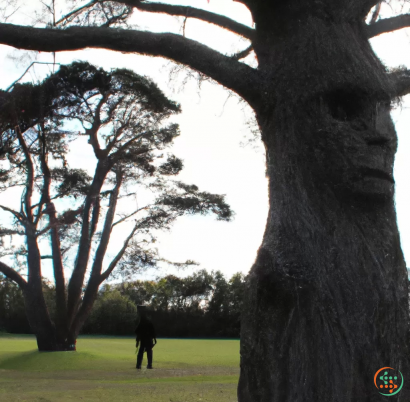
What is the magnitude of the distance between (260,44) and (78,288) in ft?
39.3

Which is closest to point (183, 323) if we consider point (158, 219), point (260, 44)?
point (158, 219)

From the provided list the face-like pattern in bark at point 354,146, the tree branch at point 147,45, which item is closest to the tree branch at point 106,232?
the tree branch at point 147,45

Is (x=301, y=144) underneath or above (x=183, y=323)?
above

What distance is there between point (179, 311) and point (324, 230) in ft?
68.7

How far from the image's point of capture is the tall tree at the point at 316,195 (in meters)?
3.03

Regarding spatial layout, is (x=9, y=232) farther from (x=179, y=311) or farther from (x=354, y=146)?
(x=354, y=146)

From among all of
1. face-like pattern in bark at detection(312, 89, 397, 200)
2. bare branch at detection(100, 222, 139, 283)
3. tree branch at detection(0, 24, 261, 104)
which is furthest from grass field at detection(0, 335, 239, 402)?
tree branch at detection(0, 24, 261, 104)

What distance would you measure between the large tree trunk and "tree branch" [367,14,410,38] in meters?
1.05

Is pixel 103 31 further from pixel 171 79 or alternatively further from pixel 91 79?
pixel 91 79

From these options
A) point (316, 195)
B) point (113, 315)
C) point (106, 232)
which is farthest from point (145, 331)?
point (113, 315)

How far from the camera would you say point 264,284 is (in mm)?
3162

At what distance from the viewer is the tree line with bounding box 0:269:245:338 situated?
21.6 metres

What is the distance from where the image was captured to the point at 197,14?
17.4 feet

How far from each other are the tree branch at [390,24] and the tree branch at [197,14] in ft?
4.11
